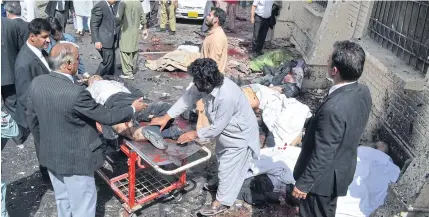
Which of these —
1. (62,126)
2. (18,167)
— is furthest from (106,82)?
(62,126)

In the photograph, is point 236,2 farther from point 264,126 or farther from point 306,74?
point 264,126

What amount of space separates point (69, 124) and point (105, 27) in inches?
164

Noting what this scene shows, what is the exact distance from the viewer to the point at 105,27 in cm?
691

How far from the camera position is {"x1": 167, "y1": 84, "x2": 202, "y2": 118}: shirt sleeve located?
4.17 meters

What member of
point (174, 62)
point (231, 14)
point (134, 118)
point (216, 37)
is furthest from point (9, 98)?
point (231, 14)

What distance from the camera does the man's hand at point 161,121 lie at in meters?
4.09

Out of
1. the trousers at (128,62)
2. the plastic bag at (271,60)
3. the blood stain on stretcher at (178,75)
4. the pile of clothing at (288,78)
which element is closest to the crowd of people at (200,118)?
the trousers at (128,62)

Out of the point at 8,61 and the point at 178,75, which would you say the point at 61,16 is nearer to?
the point at 178,75

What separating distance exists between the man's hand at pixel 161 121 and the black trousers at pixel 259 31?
5949 millimetres

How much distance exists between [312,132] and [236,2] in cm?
1018

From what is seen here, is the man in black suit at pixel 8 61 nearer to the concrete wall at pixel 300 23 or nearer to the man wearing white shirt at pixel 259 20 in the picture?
the concrete wall at pixel 300 23

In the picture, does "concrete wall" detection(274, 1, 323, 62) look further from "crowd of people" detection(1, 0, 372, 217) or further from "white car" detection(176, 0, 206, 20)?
"crowd of people" detection(1, 0, 372, 217)

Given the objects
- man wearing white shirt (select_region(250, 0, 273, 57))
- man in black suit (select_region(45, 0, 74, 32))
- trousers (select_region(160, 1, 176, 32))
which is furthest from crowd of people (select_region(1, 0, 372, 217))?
trousers (select_region(160, 1, 176, 32))

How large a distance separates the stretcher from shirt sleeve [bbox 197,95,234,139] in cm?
25
